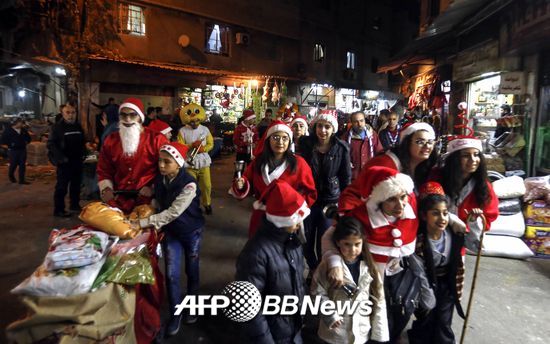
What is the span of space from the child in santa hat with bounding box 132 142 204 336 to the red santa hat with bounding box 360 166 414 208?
1.56m

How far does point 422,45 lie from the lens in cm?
1288

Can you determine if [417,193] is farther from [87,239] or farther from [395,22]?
[395,22]

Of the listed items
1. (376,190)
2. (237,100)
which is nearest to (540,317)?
(376,190)

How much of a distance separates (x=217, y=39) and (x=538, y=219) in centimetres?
1728

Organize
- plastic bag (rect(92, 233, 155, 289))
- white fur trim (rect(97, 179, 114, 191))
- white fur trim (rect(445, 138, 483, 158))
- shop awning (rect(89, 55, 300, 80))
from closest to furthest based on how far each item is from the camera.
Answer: plastic bag (rect(92, 233, 155, 289)) → white fur trim (rect(445, 138, 483, 158)) → white fur trim (rect(97, 179, 114, 191)) → shop awning (rect(89, 55, 300, 80))

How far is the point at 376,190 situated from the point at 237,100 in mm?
17450

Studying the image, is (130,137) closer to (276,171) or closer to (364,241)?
(276,171)

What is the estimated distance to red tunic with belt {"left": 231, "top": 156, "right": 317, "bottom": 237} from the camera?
367 cm

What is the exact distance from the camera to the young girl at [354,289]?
262 centimetres

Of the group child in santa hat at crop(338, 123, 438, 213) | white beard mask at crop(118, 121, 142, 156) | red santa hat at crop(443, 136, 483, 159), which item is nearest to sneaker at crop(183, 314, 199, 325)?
white beard mask at crop(118, 121, 142, 156)

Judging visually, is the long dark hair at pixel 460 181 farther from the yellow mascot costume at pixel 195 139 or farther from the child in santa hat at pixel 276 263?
the yellow mascot costume at pixel 195 139

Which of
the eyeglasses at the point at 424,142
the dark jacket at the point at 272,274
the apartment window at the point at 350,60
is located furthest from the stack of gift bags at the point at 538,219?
the apartment window at the point at 350,60

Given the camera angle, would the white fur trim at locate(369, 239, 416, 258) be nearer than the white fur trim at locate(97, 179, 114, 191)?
Yes

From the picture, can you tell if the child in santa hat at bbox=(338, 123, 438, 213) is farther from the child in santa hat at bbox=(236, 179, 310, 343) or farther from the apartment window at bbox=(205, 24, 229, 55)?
the apartment window at bbox=(205, 24, 229, 55)
